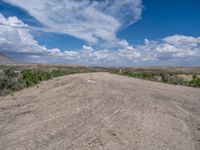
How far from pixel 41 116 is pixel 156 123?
5459 mm

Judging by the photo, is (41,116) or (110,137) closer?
(110,137)

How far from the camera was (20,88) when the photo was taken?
27281mm

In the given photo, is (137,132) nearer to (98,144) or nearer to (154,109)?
(98,144)

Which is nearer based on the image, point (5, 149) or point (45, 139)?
point (5, 149)

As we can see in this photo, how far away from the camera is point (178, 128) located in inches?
412

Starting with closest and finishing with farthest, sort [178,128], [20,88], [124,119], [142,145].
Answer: [142,145], [178,128], [124,119], [20,88]

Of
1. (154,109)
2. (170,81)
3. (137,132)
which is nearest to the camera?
(137,132)

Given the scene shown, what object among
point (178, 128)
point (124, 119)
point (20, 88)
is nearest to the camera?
point (178, 128)

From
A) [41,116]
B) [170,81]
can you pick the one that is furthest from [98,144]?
[170,81]

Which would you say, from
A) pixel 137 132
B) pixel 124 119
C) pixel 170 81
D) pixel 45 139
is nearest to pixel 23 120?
pixel 45 139

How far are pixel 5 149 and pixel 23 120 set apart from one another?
4.02 m

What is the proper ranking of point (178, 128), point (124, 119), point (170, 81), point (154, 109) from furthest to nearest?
point (170, 81), point (154, 109), point (124, 119), point (178, 128)

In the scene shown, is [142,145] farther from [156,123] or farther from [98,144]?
[156,123]

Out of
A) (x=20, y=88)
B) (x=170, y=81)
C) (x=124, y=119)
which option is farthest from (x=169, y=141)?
(x=170, y=81)
